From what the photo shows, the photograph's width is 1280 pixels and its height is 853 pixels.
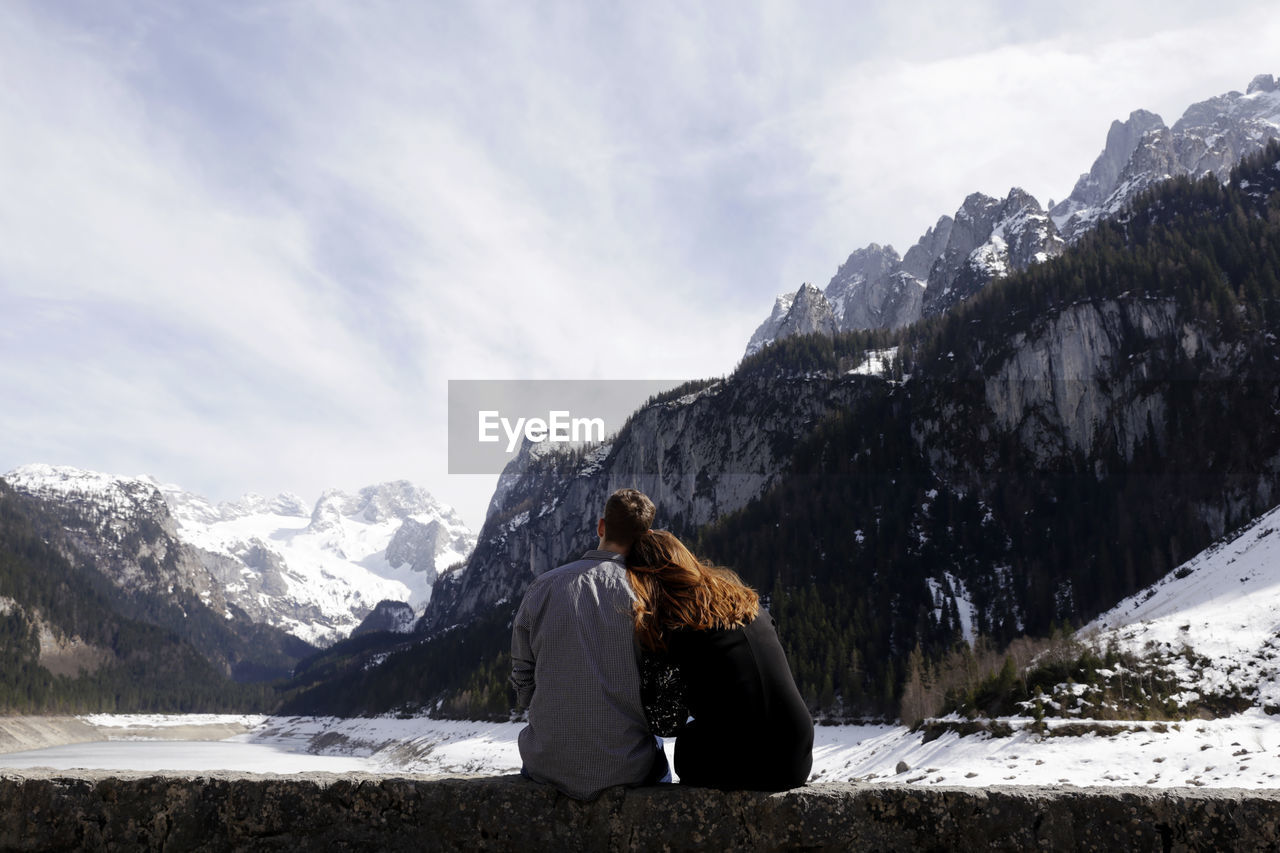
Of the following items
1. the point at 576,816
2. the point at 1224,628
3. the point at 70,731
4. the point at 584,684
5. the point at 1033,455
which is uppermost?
the point at 1033,455

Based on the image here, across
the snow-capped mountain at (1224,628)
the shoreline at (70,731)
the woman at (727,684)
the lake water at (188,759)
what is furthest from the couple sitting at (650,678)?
the shoreline at (70,731)

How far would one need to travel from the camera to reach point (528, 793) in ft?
16.6

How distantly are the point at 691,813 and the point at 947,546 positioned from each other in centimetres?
14443

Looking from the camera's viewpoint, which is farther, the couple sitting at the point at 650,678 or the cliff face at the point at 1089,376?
the cliff face at the point at 1089,376

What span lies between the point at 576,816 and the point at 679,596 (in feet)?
4.91

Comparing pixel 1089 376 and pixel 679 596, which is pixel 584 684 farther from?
pixel 1089 376

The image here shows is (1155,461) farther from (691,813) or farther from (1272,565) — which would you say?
(691,813)

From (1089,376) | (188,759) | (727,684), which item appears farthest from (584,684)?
(1089,376)

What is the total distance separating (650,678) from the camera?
5332 mm

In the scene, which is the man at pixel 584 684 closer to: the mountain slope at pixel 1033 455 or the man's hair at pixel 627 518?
the man's hair at pixel 627 518

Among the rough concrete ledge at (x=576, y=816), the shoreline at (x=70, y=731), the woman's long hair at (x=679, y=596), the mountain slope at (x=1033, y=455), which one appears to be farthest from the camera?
the shoreline at (x=70, y=731)

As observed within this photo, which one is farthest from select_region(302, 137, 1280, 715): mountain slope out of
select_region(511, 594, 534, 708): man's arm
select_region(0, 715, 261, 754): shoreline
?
select_region(511, 594, 534, 708): man's arm

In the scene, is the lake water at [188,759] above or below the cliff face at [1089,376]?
below

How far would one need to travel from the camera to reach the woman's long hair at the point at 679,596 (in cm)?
502
